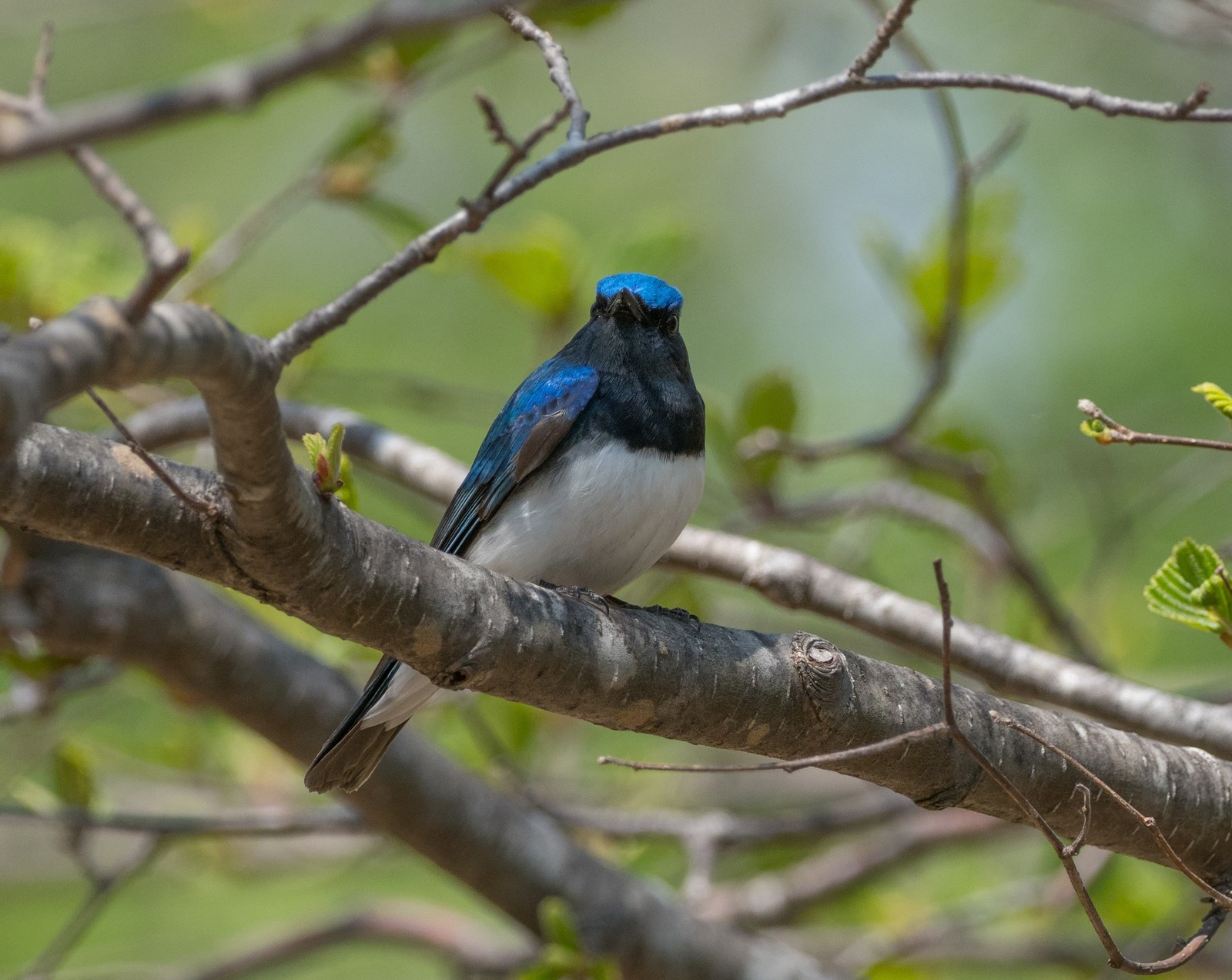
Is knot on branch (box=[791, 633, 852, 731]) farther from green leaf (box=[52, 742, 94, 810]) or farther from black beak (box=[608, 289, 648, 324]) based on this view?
green leaf (box=[52, 742, 94, 810])

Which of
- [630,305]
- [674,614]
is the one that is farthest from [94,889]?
[630,305]

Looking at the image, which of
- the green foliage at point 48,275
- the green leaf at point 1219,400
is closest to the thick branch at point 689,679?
the green leaf at point 1219,400

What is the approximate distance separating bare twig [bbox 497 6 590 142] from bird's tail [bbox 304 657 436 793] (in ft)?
4.59

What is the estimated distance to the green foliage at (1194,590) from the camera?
8.69ft

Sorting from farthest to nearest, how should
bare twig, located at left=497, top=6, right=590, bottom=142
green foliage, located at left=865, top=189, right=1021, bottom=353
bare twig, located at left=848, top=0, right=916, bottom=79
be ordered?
green foliage, located at left=865, top=189, right=1021, bottom=353, bare twig, located at left=497, top=6, right=590, bottom=142, bare twig, located at left=848, top=0, right=916, bottom=79

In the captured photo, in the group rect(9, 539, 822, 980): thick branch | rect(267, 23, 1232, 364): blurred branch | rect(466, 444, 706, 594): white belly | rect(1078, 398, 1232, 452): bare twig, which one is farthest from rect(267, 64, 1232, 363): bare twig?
rect(9, 539, 822, 980): thick branch

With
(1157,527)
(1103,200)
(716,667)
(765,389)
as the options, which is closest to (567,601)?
(716,667)

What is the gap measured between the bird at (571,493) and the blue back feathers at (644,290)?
0.21 metres

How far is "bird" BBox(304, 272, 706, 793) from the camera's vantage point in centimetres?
347

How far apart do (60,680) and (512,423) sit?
1.62m

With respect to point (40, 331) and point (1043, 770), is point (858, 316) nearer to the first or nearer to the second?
point (1043, 770)

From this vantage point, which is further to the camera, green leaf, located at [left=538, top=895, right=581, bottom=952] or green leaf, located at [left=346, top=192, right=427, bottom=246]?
green leaf, located at [left=346, top=192, right=427, bottom=246]

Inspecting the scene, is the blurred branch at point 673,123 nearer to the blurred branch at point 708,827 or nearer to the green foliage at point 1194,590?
the green foliage at point 1194,590

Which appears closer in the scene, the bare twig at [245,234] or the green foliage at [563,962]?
the green foliage at [563,962]
